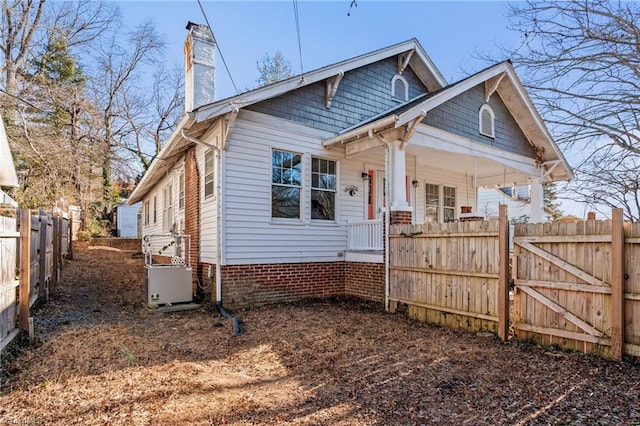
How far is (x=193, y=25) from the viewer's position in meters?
8.59

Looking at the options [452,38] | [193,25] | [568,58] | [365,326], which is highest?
[452,38]

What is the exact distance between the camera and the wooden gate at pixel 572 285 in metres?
4.36

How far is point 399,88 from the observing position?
35.2ft

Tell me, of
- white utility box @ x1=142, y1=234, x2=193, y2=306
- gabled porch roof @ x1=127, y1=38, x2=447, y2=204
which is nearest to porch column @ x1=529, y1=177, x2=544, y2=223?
gabled porch roof @ x1=127, y1=38, x2=447, y2=204

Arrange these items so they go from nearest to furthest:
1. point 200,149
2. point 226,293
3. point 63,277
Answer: point 226,293, point 200,149, point 63,277

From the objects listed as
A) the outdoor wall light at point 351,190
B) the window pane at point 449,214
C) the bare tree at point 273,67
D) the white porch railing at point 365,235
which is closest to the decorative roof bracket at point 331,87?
Result: the outdoor wall light at point 351,190

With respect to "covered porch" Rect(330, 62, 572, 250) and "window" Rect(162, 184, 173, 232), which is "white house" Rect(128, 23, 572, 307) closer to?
"covered porch" Rect(330, 62, 572, 250)

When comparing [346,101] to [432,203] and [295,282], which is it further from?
[432,203]

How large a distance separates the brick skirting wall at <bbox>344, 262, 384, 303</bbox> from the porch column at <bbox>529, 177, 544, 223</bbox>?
5.96 meters

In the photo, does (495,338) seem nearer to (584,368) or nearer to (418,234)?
(584,368)

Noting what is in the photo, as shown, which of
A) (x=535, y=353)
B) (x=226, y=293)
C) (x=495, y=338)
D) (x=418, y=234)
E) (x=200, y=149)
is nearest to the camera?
(x=535, y=353)

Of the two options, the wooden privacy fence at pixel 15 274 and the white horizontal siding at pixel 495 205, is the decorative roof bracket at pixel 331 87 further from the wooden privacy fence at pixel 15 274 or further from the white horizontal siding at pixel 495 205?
the white horizontal siding at pixel 495 205

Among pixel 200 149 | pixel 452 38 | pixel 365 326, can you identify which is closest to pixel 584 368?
pixel 365 326

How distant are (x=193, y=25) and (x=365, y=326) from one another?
749cm
